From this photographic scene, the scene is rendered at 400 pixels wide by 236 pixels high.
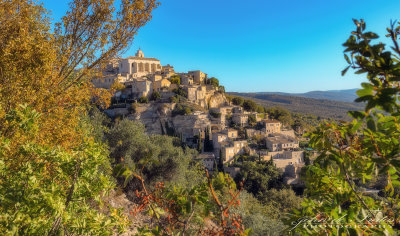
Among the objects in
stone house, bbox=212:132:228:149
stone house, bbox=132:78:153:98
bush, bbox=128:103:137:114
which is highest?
stone house, bbox=132:78:153:98

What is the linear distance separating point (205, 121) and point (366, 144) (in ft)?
123

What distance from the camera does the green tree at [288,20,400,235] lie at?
0.95 m

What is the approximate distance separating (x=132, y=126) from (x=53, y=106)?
9779 millimetres

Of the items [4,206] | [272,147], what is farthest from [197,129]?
[4,206]

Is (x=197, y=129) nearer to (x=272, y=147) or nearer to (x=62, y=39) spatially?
(x=272, y=147)

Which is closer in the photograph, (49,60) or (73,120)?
(49,60)

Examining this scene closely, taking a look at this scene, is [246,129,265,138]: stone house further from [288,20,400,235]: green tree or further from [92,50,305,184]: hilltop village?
[288,20,400,235]: green tree

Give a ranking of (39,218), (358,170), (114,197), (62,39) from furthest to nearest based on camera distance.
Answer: (114,197)
(62,39)
(39,218)
(358,170)

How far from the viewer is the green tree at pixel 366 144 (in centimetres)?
95

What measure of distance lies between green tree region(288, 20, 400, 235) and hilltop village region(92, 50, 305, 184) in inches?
1113

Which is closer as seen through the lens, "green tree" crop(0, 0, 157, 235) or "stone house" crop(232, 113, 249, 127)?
"green tree" crop(0, 0, 157, 235)

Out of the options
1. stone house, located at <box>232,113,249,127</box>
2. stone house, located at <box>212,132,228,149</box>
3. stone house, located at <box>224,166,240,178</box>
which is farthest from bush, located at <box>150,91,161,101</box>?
stone house, located at <box>224,166,240,178</box>

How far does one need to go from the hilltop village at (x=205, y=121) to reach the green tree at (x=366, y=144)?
28273mm

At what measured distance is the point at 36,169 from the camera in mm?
2482
